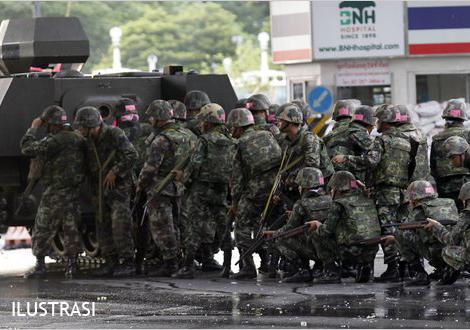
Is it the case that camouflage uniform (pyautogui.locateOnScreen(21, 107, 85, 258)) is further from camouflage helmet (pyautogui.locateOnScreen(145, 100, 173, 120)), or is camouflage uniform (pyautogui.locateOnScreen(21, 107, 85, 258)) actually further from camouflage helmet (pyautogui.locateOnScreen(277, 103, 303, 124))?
camouflage helmet (pyautogui.locateOnScreen(277, 103, 303, 124))

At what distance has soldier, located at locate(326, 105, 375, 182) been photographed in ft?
55.4

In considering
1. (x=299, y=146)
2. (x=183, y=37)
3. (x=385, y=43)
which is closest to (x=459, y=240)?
(x=299, y=146)

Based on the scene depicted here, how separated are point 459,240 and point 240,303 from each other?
2.00m

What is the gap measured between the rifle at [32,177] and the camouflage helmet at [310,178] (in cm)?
301

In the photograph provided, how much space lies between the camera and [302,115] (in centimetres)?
1719

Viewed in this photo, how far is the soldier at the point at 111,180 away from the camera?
17438mm

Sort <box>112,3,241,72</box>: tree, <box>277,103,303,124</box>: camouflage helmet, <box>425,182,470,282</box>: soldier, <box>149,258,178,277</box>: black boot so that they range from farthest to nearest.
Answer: <box>112,3,241,72</box>: tree, <box>149,258,178,277</box>: black boot, <box>277,103,303,124</box>: camouflage helmet, <box>425,182,470,282</box>: soldier

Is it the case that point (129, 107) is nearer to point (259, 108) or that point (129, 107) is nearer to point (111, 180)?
point (111, 180)

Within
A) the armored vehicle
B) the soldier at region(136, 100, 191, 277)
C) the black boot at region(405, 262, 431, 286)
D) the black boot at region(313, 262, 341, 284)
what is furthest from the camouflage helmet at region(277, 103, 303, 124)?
the armored vehicle

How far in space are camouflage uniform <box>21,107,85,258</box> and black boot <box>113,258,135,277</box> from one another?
544mm

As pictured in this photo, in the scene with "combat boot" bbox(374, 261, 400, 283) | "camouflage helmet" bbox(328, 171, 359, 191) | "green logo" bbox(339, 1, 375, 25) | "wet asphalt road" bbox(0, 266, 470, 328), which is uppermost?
"green logo" bbox(339, 1, 375, 25)

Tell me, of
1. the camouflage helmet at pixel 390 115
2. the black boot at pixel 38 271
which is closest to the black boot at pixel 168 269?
the black boot at pixel 38 271

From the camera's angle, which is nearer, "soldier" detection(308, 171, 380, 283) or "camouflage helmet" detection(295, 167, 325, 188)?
"soldier" detection(308, 171, 380, 283)

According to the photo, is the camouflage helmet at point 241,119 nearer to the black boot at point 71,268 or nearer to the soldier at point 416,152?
the soldier at point 416,152
